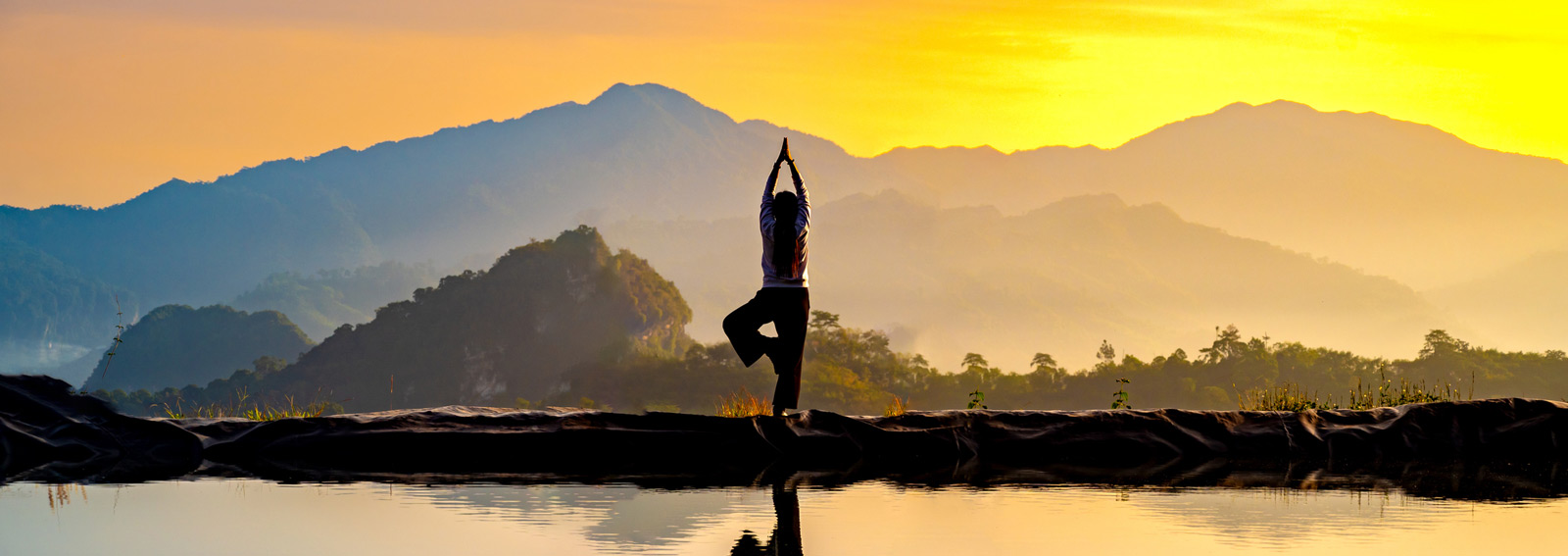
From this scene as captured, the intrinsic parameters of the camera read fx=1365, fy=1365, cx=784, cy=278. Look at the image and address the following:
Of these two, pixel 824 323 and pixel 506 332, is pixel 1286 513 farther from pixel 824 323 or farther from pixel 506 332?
pixel 506 332

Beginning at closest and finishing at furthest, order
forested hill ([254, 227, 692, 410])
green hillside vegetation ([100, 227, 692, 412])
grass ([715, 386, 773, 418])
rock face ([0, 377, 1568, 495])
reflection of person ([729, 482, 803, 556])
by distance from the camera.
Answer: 1. reflection of person ([729, 482, 803, 556])
2. rock face ([0, 377, 1568, 495])
3. grass ([715, 386, 773, 418])
4. green hillside vegetation ([100, 227, 692, 412])
5. forested hill ([254, 227, 692, 410])

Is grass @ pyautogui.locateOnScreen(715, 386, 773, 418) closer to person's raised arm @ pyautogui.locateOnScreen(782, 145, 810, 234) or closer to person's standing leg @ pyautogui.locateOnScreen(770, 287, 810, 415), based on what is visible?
person's standing leg @ pyautogui.locateOnScreen(770, 287, 810, 415)

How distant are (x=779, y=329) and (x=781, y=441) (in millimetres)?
793


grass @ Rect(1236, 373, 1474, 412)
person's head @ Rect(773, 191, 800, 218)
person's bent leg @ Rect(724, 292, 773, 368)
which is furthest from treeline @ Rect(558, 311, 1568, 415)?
person's head @ Rect(773, 191, 800, 218)

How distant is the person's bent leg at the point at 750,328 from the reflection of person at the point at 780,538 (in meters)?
2.80

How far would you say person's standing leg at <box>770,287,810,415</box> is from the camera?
31.6 ft

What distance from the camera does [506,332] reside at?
427 ft

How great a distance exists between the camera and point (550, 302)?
133 m

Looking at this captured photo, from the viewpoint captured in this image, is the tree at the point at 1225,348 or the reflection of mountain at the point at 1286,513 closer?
the reflection of mountain at the point at 1286,513

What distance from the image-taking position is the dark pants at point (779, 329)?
963 cm

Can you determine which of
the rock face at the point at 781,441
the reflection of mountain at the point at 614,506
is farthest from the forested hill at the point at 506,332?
the reflection of mountain at the point at 614,506

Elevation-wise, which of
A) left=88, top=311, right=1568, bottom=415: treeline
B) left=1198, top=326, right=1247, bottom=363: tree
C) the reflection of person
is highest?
left=1198, top=326, right=1247, bottom=363: tree

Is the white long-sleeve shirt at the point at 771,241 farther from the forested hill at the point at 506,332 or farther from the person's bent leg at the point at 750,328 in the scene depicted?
the forested hill at the point at 506,332

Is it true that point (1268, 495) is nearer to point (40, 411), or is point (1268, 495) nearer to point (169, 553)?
point (169, 553)
